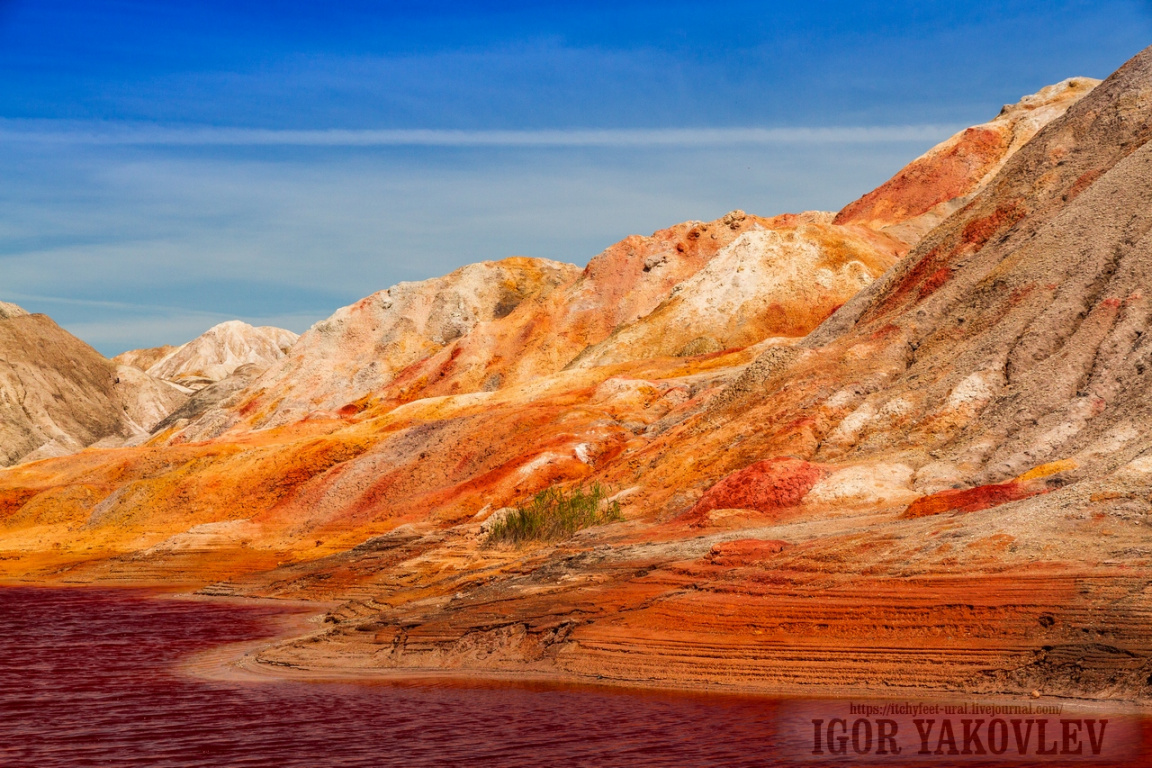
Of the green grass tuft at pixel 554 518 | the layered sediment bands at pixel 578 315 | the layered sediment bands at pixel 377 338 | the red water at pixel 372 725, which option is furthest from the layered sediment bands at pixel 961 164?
the red water at pixel 372 725

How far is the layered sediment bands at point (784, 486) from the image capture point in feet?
57.9

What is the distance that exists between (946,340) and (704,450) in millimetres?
8002

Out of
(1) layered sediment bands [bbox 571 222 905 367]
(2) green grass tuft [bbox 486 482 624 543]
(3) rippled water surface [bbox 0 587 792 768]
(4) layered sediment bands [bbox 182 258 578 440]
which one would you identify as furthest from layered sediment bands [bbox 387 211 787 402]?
(3) rippled water surface [bbox 0 587 792 768]

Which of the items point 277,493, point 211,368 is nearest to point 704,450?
point 277,493

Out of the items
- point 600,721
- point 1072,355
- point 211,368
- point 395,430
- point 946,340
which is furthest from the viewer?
point 211,368

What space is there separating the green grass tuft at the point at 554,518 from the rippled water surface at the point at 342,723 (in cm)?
1136

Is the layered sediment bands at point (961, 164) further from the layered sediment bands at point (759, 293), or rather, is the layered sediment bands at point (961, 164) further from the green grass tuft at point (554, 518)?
the green grass tuft at point (554, 518)

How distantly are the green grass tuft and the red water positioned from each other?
11483 millimetres

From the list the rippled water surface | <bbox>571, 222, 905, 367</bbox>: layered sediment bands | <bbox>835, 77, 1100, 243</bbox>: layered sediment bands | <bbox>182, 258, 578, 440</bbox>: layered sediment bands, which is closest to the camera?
the rippled water surface

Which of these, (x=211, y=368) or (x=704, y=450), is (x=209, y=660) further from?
(x=211, y=368)

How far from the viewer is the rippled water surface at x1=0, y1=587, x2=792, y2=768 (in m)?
14.5

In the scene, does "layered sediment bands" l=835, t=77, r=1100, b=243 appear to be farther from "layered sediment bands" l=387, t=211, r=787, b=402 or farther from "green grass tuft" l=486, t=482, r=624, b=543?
"green grass tuft" l=486, t=482, r=624, b=543

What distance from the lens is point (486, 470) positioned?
4541 cm

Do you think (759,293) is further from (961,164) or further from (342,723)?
(342,723)
